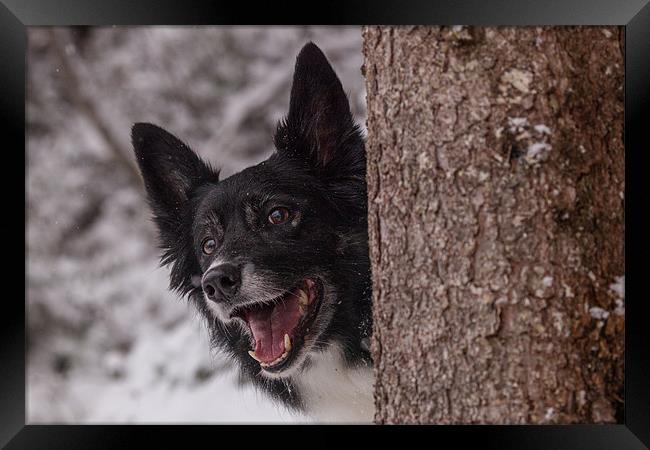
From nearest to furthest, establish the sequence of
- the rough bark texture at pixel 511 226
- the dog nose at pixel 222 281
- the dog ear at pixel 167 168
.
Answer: the rough bark texture at pixel 511 226 < the dog nose at pixel 222 281 < the dog ear at pixel 167 168

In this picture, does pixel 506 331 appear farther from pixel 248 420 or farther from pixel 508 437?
pixel 248 420

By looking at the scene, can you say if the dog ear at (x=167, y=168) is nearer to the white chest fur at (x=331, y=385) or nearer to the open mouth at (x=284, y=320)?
the open mouth at (x=284, y=320)

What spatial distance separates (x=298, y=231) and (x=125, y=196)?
0.78 m

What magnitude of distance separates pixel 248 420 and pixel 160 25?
133cm

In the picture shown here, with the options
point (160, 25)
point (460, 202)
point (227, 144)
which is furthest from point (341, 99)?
point (460, 202)

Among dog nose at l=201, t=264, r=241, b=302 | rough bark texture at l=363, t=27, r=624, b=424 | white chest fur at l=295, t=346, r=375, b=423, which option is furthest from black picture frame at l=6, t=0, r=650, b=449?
dog nose at l=201, t=264, r=241, b=302

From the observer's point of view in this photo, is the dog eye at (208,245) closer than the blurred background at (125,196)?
No

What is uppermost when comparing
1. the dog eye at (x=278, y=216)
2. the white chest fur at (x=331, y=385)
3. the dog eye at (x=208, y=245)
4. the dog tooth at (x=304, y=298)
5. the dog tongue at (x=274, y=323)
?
the dog eye at (x=278, y=216)

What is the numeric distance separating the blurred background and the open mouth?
0.19 m

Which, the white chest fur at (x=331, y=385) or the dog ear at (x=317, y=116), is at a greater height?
the dog ear at (x=317, y=116)

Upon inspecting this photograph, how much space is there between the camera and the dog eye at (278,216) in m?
2.22

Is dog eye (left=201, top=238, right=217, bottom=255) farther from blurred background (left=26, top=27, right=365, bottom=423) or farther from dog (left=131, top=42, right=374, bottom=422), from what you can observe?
blurred background (left=26, top=27, right=365, bottom=423)
